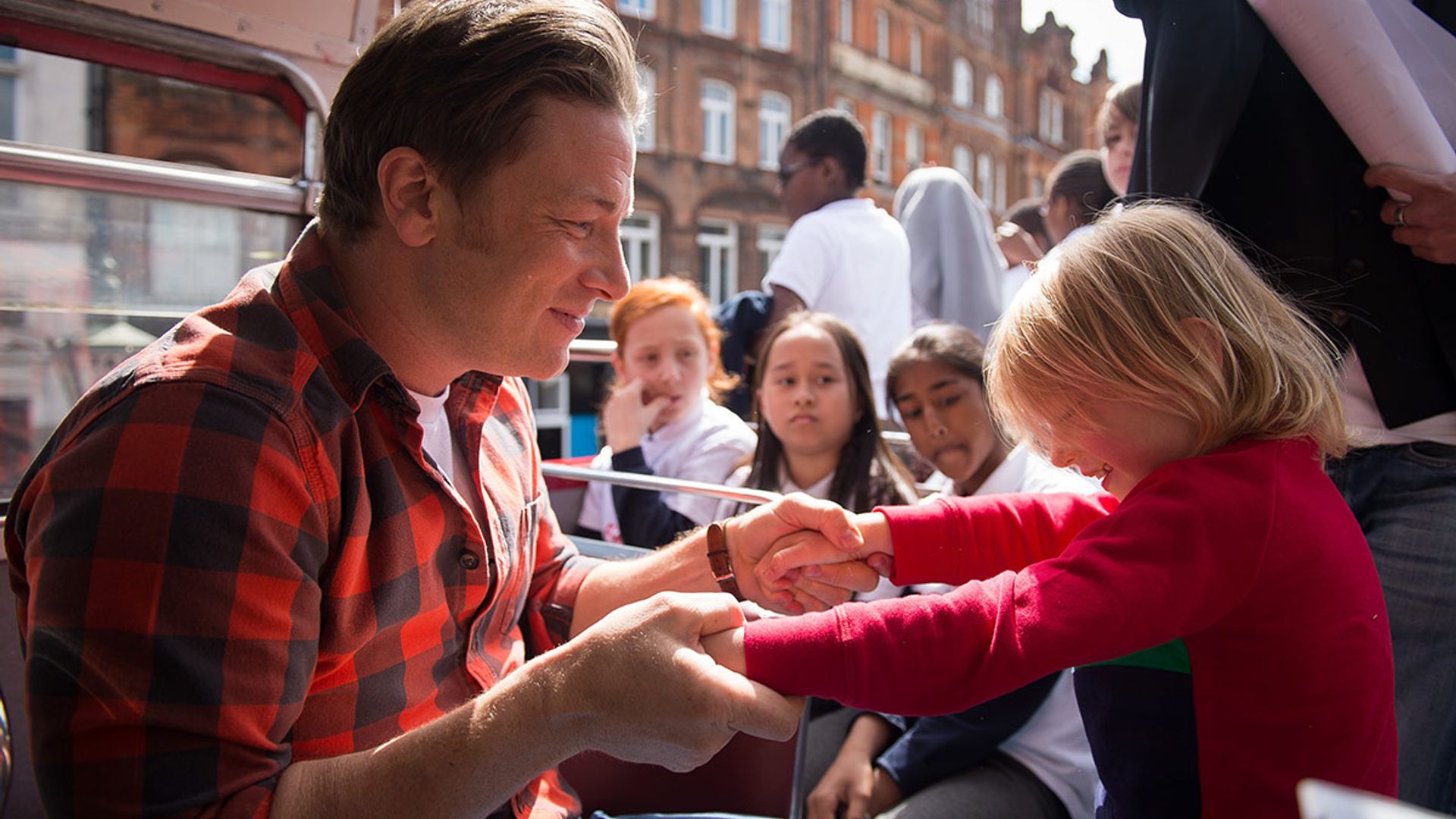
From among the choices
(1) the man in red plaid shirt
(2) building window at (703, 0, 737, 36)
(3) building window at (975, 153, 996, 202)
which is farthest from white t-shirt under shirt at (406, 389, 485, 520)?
(3) building window at (975, 153, 996, 202)

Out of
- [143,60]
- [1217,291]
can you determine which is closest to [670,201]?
[143,60]

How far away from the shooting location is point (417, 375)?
1500mm

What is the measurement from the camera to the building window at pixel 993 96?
1155 inches

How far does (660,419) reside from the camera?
363cm

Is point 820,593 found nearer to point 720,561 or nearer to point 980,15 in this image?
point 720,561

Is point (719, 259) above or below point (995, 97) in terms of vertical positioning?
below

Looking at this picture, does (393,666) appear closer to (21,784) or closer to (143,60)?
(21,784)

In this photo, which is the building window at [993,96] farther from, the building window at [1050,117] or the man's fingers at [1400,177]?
the man's fingers at [1400,177]

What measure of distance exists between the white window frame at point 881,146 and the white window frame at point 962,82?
3.24 meters

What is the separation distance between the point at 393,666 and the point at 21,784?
80 cm

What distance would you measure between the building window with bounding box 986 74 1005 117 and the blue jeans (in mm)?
29879

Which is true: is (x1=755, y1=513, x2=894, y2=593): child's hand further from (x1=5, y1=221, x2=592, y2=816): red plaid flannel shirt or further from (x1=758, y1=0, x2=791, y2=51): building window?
(x1=758, y1=0, x2=791, y2=51): building window

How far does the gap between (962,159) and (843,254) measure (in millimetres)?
26075

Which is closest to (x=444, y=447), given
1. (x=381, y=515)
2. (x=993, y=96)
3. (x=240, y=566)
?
(x=381, y=515)
